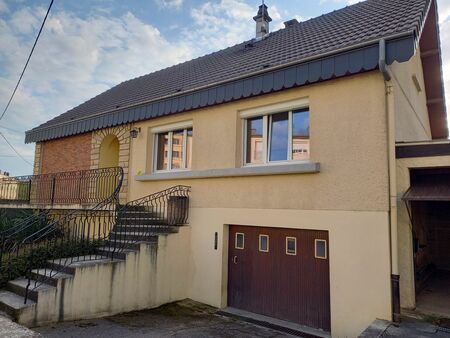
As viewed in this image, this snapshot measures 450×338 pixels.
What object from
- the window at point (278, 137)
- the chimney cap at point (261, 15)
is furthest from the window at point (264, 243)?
the chimney cap at point (261, 15)

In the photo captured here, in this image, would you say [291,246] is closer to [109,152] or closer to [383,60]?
Answer: [383,60]

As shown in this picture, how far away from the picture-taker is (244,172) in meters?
7.14

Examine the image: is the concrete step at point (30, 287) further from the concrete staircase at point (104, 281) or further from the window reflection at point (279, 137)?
the window reflection at point (279, 137)

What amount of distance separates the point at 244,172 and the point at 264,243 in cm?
161

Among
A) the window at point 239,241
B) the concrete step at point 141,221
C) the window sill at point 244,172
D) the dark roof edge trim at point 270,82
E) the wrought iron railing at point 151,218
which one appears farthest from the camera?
the concrete step at point 141,221

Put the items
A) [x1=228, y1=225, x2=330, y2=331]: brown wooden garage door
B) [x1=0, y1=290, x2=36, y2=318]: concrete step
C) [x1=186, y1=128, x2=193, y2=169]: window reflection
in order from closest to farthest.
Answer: [x1=0, y1=290, x2=36, y2=318]: concrete step
[x1=228, y1=225, x2=330, y2=331]: brown wooden garage door
[x1=186, y1=128, x2=193, y2=169]: window reflection

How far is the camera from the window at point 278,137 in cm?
682

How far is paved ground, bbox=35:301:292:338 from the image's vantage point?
5.36 meters

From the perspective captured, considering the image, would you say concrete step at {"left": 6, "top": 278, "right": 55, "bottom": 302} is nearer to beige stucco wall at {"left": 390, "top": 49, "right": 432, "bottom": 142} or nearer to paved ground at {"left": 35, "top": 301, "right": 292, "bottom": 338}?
paved ground at {"left": 35, "top": 301, "right": 292, "bottom": 338}

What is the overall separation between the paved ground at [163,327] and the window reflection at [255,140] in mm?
3538

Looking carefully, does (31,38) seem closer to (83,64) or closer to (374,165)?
(83,64)

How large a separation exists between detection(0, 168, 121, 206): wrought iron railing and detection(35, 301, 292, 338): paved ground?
4.76m

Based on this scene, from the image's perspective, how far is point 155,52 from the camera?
12.3 meters

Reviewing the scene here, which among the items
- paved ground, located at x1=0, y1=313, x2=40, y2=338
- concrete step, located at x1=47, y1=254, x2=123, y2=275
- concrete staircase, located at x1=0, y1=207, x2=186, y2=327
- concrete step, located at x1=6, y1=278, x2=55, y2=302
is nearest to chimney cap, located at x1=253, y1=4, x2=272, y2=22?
concrete staircase, located at x1=0, y1=207, x2=186, y2=327
